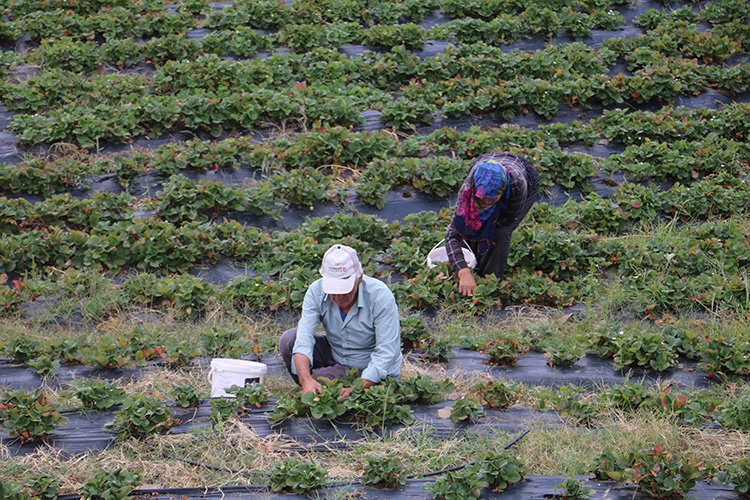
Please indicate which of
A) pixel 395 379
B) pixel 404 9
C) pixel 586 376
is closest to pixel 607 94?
pixel 404 9

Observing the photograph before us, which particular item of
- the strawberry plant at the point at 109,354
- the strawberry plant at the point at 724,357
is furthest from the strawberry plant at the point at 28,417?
the strawberry plant at the point at 724,357

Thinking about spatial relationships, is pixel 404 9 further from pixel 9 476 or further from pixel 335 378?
pixel 9 476

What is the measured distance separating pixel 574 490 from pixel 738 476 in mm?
776

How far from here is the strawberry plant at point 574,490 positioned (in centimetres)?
427

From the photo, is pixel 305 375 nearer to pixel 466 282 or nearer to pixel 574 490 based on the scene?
pixel 574 490

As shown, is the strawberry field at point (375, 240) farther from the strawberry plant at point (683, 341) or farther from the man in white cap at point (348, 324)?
the man in white cap at point (348, 324)

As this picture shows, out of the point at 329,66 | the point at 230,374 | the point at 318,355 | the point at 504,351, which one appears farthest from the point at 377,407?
the point at 329,66

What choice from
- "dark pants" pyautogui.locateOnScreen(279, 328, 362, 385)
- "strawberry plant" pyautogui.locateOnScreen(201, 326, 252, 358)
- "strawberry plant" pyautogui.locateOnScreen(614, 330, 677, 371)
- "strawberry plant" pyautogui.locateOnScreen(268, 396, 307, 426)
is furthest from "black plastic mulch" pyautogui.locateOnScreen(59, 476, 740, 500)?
"strawberry plant" pyautogui.locateOnScreen(201, 326, 252, 358)

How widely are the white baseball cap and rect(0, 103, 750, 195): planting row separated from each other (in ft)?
12.8

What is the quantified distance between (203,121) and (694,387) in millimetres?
5430

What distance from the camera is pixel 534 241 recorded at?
23.9ft

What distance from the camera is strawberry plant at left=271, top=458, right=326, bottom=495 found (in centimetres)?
437

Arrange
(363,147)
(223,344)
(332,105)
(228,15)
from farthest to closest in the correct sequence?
(228,15)
(332,105)
(363,147)
(223,344)

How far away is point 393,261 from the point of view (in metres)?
7.30
